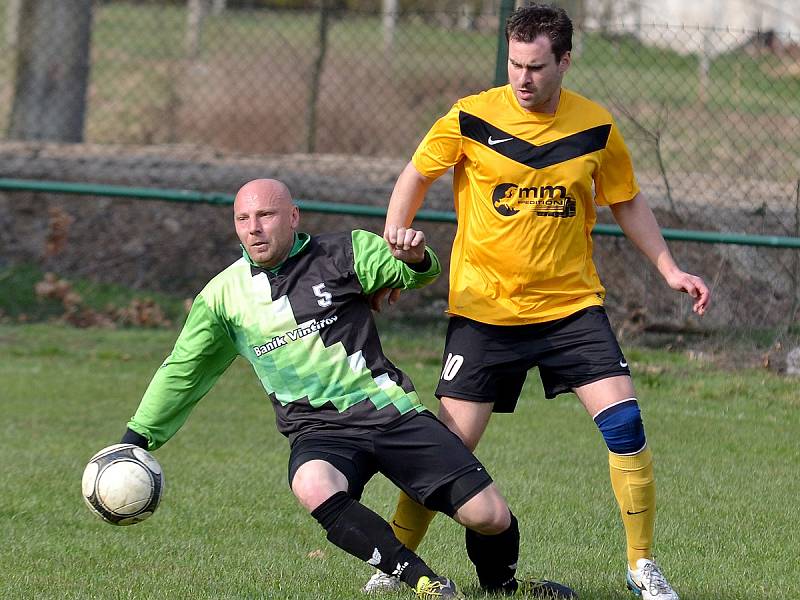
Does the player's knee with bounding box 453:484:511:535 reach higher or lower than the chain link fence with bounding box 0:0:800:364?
higher

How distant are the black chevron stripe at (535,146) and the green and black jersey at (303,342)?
0.57m

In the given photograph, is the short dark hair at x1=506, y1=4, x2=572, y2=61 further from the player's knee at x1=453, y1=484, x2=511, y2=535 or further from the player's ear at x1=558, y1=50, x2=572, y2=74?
the player's knee at x1=453, y1=484, x2=511, y2=535

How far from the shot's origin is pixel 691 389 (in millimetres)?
8812

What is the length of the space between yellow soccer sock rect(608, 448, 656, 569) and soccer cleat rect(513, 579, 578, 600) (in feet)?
0.89

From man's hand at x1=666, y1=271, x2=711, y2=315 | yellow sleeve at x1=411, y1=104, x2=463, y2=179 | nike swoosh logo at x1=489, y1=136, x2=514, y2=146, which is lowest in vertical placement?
man's hand at x1=666, y1=271, x2=711, y2=315

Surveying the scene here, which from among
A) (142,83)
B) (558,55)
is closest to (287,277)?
(558,55)

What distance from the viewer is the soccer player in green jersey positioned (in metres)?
4.40

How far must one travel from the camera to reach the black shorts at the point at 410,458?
175 inches

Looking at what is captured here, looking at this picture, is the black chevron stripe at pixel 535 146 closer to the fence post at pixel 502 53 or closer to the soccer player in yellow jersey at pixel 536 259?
the soccer player in yellow jersey at pixel 536 259

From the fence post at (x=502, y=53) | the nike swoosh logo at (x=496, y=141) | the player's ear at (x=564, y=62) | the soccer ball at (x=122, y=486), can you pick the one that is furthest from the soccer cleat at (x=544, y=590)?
the fence post at (x=502, y=53)

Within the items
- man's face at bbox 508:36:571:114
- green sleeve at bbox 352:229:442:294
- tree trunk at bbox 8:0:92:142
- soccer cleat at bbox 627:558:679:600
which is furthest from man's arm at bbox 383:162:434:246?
tree trunk at bbox 8:0:92:142

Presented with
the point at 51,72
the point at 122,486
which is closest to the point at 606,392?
the point at 122,486

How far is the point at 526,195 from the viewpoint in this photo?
4852 millimetres

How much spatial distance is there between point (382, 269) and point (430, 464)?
0.71 m
